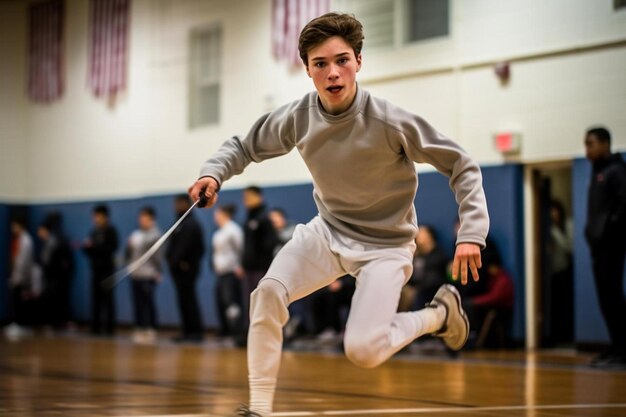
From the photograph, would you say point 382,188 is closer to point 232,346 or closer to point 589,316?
Answer: point 589,316

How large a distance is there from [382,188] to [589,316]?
695 centimetres

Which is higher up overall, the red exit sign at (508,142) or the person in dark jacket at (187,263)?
the red exit sign at (508,142)

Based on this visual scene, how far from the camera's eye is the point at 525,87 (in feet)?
38.0

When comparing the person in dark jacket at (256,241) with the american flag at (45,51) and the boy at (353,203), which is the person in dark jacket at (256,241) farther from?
the american flag at (45,51)

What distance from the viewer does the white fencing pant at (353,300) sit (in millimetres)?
4215

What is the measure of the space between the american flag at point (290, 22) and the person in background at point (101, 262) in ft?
10.8

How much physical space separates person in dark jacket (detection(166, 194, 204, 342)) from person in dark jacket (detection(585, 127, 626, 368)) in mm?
5272

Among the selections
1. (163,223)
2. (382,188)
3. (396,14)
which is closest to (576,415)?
(382,188)

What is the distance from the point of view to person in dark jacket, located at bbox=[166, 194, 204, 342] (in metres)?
12.6

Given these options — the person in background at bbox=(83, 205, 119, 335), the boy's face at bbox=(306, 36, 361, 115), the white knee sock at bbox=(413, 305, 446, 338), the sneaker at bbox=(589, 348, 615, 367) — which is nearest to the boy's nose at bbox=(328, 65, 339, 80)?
the boy's face at bbox=(306, 36, 361, 115)

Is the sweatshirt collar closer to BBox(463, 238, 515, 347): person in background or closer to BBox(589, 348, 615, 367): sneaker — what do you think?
BBox(589, 348, 615, 367): sneaker

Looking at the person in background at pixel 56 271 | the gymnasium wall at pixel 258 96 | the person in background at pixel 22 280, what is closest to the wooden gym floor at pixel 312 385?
the gymnasium wall at pixel 258 96

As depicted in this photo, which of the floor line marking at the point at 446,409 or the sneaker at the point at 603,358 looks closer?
the floor line marking at the point at 446,409

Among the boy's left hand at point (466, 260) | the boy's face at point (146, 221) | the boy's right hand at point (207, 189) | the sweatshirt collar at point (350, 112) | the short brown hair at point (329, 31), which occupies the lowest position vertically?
the boy's left hand at point (466, 260)
